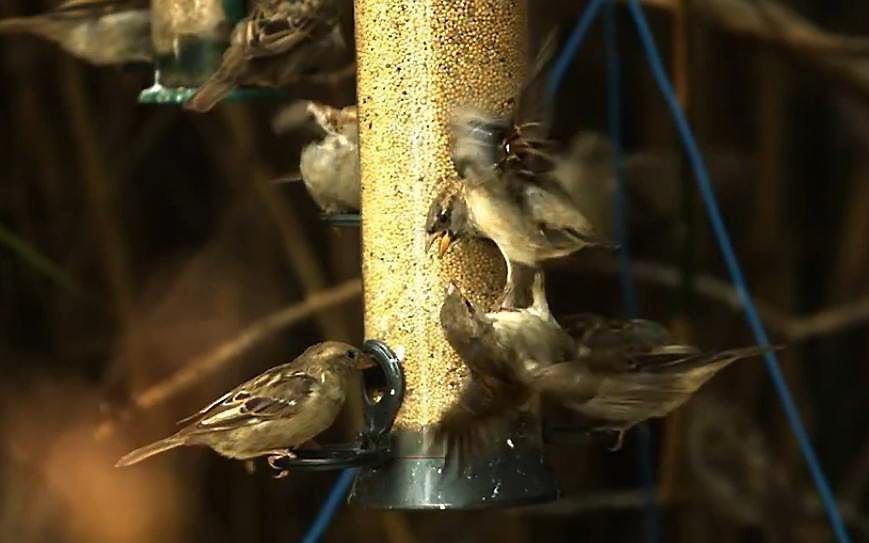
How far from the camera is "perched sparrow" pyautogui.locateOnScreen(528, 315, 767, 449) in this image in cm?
338

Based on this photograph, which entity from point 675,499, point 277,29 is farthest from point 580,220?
point 675,499

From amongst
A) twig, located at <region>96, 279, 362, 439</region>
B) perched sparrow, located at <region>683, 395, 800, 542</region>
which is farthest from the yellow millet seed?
perched sparrow, located at <region>683, 395, 800, 542</region>

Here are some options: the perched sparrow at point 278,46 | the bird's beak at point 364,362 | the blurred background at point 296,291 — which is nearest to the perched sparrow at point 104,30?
the perched sparrow at point 278,46

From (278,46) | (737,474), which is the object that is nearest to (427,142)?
(278,46)

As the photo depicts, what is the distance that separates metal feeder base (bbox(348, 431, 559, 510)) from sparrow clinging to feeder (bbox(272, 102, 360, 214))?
559 mm

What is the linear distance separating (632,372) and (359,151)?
0.71 meters

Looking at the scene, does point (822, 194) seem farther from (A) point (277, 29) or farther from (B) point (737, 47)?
(A) point (277, 29)

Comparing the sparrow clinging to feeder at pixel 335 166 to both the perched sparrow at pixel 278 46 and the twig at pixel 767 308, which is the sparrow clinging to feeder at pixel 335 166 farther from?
the twig at pixel 767 308

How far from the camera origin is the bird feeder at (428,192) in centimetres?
365

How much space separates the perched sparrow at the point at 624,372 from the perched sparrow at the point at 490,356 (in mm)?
31

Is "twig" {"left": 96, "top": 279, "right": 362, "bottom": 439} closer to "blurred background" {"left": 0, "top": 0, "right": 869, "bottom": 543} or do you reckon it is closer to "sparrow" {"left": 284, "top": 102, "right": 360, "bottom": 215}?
"blurred background" {"left": 0, "top": 0, "right": 869, "bottom": 543}

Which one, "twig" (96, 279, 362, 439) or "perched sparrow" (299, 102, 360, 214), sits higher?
"perched sparrow" (299, 102, 360, 214)

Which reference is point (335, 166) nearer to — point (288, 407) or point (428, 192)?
point (428, 192)

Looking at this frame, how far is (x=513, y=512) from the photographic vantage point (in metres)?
5.96
